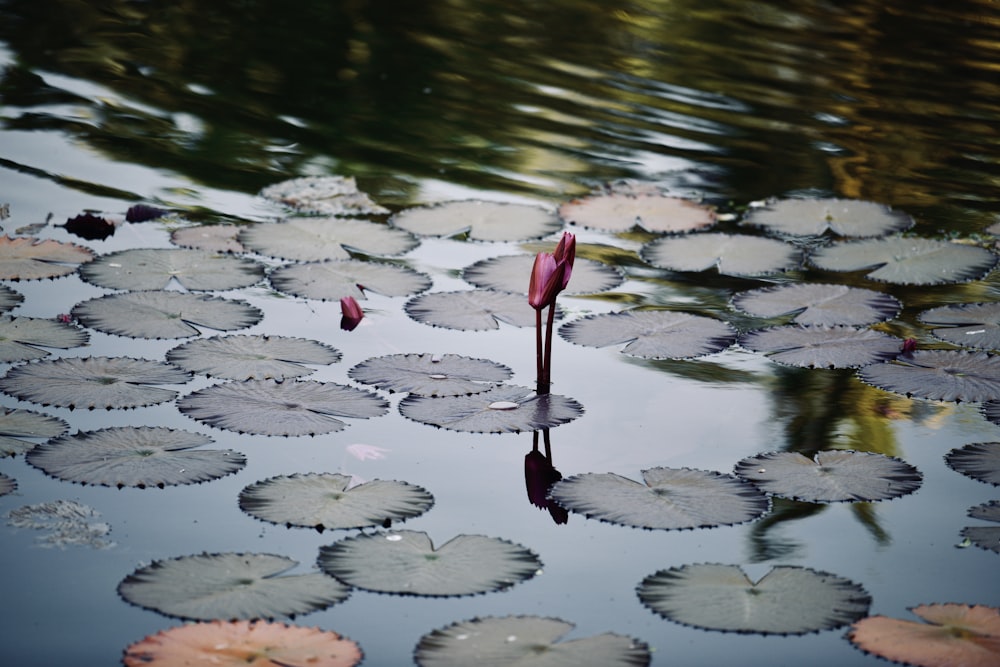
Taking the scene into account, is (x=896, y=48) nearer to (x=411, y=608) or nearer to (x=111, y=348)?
(x=111, y=348)

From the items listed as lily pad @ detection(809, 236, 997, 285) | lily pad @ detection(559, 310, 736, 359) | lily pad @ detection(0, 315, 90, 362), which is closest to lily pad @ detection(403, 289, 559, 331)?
lily pad @ detection(559, 310, 736, 359)

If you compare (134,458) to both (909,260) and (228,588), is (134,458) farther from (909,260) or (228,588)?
(909,260)

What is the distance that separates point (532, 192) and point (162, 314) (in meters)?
1.37

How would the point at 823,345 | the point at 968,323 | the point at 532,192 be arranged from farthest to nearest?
the point at 532,192
the point at 968,323
the point at 823,345

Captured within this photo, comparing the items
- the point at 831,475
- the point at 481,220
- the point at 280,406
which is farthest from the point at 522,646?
the point at 481,220

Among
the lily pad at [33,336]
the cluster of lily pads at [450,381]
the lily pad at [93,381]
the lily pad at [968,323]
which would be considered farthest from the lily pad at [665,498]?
the lily pad at [33,336]

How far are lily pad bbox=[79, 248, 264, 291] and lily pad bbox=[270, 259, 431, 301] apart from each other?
0.08 meters

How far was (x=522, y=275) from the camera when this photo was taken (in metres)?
3.15

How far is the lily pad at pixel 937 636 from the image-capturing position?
1.70m

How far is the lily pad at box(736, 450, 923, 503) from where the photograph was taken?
7.06 ft

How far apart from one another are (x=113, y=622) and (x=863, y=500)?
3.97 ft

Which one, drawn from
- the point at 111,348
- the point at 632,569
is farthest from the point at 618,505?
the point at 111,348

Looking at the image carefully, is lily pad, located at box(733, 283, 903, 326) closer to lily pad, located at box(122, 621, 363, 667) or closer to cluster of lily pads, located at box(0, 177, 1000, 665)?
cluster of lily pads, located at box(0, 177, 1000, 665)

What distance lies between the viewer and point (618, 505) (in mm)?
2082
